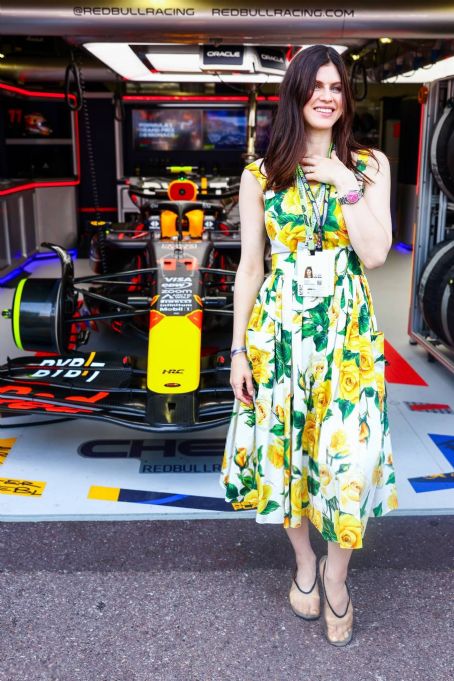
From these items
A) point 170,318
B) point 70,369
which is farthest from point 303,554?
point 170,318

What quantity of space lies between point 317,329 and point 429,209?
10.2ft

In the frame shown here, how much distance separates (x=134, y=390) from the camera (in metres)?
3.24

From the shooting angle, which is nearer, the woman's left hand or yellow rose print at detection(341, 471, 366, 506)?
the woman's left hand

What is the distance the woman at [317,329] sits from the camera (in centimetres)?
188

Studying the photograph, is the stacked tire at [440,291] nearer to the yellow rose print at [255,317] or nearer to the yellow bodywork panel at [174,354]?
the yellow bodywork panel at [174,354]

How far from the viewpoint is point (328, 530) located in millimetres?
2004

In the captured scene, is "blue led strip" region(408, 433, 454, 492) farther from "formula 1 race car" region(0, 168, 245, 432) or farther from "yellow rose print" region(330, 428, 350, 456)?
"yellow rose print" region(330, 428, 350, 456)

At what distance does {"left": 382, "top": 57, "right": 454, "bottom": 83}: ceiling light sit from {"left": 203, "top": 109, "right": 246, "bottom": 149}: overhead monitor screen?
2.27 meters

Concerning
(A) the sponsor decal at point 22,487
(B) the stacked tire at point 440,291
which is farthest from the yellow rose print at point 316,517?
(B) the stacked tire at point 440,291

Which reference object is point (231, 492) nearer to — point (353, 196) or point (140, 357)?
point (353, 196)

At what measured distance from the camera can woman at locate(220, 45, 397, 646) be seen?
1.88 m

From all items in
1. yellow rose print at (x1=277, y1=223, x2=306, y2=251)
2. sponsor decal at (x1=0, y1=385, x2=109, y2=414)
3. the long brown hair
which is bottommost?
sponsor decal at (x1=0, y1=385, x2=109, y2=414)

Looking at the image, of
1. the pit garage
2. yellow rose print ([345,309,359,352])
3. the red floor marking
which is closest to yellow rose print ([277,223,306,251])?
yellow rose print ([345,309,359,352])

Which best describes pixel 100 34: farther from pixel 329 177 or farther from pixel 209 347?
pixel 329 177
